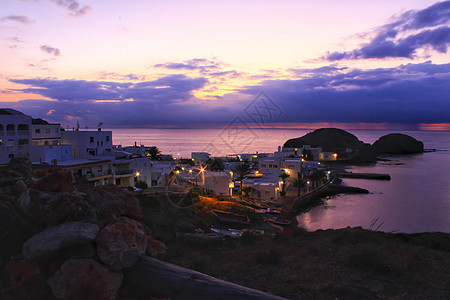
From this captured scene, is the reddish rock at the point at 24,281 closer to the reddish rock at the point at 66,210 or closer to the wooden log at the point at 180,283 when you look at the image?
the reddish rock at the point at 66,210

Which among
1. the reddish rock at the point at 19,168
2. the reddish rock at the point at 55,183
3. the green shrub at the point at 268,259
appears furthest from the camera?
the green shrub at the point at 268,259

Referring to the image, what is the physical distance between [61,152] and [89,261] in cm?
2780

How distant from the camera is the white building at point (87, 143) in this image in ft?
99.4

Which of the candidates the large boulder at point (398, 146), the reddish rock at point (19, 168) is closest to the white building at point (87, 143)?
the reddish rock at point (19, 168)

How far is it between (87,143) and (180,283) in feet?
99.8

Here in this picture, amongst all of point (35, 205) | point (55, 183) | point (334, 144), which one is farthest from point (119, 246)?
point (334, 144)

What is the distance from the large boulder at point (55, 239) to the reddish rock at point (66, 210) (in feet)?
0.43

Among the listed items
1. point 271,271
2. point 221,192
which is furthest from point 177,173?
point 271,271

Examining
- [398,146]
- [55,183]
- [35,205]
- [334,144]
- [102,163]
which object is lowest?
[398,146]

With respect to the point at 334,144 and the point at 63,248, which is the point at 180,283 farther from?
the point at 334,144

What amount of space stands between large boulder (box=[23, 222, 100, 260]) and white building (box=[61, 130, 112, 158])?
93.1 ft

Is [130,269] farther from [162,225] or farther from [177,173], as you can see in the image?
[177,173]

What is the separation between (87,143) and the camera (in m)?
30.3

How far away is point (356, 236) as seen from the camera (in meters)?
12.6
